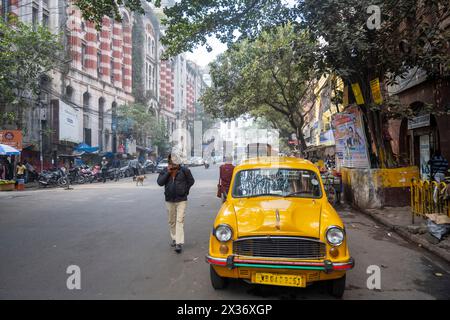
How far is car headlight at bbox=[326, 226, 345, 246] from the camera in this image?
4.08m

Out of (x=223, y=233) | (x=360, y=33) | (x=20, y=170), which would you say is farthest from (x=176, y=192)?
(x=20, y=170)

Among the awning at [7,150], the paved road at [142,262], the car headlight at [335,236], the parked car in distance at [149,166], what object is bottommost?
the paved road at [142,262]

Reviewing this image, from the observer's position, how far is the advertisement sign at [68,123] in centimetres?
2773

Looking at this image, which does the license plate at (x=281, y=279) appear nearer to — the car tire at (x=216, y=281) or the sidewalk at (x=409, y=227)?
the car tire at (x=216, y=281)

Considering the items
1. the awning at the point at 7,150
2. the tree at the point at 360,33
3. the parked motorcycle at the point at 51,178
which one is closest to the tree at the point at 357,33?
the tree at the point at 360,33

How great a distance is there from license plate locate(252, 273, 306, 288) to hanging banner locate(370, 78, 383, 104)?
27.0 feet

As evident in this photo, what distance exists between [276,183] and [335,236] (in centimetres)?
149

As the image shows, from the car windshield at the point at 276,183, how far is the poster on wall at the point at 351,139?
7336 mm

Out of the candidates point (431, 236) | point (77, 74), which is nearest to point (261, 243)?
point (431, 236)

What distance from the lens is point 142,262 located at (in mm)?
5562

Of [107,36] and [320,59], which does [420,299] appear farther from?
[107,36]

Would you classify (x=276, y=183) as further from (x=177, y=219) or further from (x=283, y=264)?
(x=177, y=219)

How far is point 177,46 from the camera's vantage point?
1198 centimetres

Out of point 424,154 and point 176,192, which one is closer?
point 176,192
